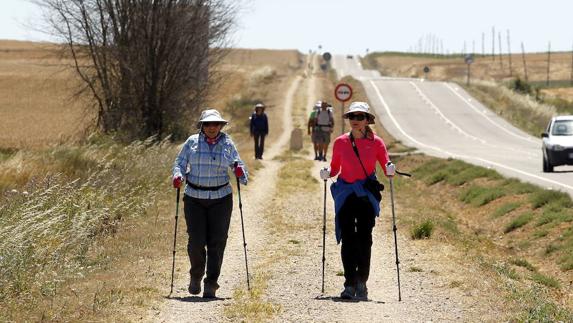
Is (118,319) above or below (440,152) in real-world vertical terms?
above

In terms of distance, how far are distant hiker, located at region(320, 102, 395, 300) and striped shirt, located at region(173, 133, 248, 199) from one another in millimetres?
1113

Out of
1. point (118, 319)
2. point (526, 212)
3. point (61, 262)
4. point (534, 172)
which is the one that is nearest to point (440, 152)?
point (534, 172)

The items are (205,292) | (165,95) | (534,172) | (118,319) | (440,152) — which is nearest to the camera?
(118,319)

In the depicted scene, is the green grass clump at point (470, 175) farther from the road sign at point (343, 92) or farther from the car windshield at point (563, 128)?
the road sign at point (343, 92)

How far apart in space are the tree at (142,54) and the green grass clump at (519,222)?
43.4 ft

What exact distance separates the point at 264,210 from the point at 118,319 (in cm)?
1049

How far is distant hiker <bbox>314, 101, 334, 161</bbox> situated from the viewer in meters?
30.6

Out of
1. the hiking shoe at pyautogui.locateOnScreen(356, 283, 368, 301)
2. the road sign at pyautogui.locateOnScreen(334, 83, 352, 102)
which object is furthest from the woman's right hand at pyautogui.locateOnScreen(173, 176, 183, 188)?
the road sign at pyautogui.locateOnScreen(334, 83, 352, 102)

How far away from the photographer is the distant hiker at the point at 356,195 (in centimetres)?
1098

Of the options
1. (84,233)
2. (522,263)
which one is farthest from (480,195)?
(84,233)

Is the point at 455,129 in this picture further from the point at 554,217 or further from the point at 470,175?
the point at 554,217

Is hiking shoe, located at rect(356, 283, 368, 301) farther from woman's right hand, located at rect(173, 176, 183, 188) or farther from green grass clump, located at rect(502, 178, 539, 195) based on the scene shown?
green grass clump, located at rect(502, 178, 539, 195)

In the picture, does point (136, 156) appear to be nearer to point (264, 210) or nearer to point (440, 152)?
point (264, 210)

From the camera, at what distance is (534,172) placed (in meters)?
27.9
